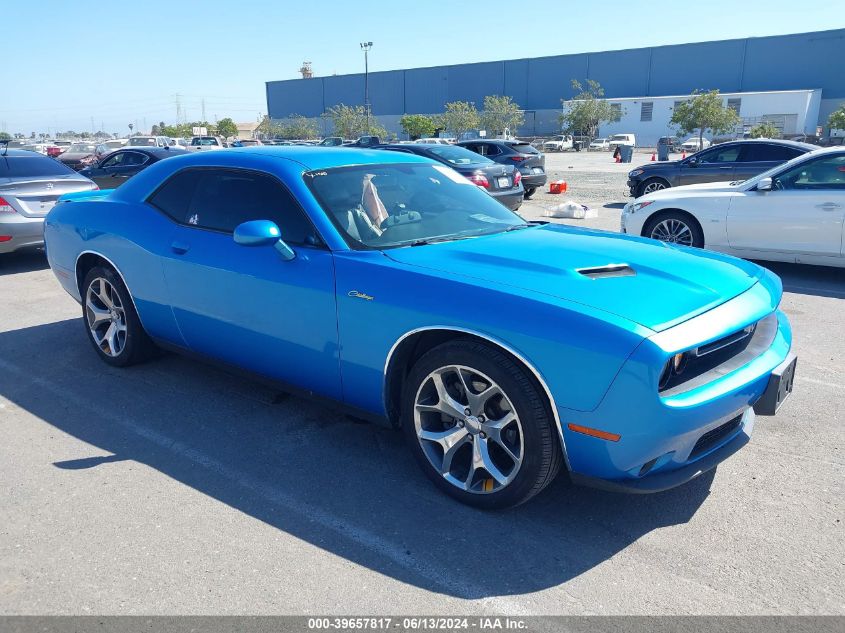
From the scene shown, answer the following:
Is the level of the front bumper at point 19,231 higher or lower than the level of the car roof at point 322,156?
lower

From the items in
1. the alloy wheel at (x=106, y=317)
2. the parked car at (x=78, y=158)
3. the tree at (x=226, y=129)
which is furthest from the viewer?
the tree at (x=226, y=129)

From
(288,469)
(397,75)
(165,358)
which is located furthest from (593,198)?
(397,75)

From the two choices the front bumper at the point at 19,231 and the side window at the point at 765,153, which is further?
the side window at the point at 765,153

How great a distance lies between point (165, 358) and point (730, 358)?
406cm

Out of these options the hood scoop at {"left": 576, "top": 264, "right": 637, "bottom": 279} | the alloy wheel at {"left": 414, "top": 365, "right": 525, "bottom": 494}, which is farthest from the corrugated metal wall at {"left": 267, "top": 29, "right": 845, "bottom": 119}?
the alloy wheel at {"left": 414, "top": 365, "right": 525, "bottom": 494}

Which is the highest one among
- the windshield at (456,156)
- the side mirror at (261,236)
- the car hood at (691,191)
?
the side mirror at (261,236)

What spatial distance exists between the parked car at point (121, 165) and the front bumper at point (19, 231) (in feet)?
16.3

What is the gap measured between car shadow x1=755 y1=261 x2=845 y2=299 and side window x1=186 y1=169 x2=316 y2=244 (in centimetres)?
596

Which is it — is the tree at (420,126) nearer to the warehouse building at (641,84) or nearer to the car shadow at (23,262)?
the warehouse building at (641,84)

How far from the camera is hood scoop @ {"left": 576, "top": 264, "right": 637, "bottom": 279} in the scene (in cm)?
318

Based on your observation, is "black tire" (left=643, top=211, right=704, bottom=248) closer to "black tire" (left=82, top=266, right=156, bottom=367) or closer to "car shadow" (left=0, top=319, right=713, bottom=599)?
"car shadow" (left=0, top=319, right=713, bottom=599)

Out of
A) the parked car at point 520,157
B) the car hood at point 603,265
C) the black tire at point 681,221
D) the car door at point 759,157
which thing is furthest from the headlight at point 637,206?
the parked car at point 520,157

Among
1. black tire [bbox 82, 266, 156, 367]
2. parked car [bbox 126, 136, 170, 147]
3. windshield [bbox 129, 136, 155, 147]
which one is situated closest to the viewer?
black tire [bbox 82, 266, 156, 367]

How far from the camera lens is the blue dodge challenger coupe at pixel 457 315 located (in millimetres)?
2738
